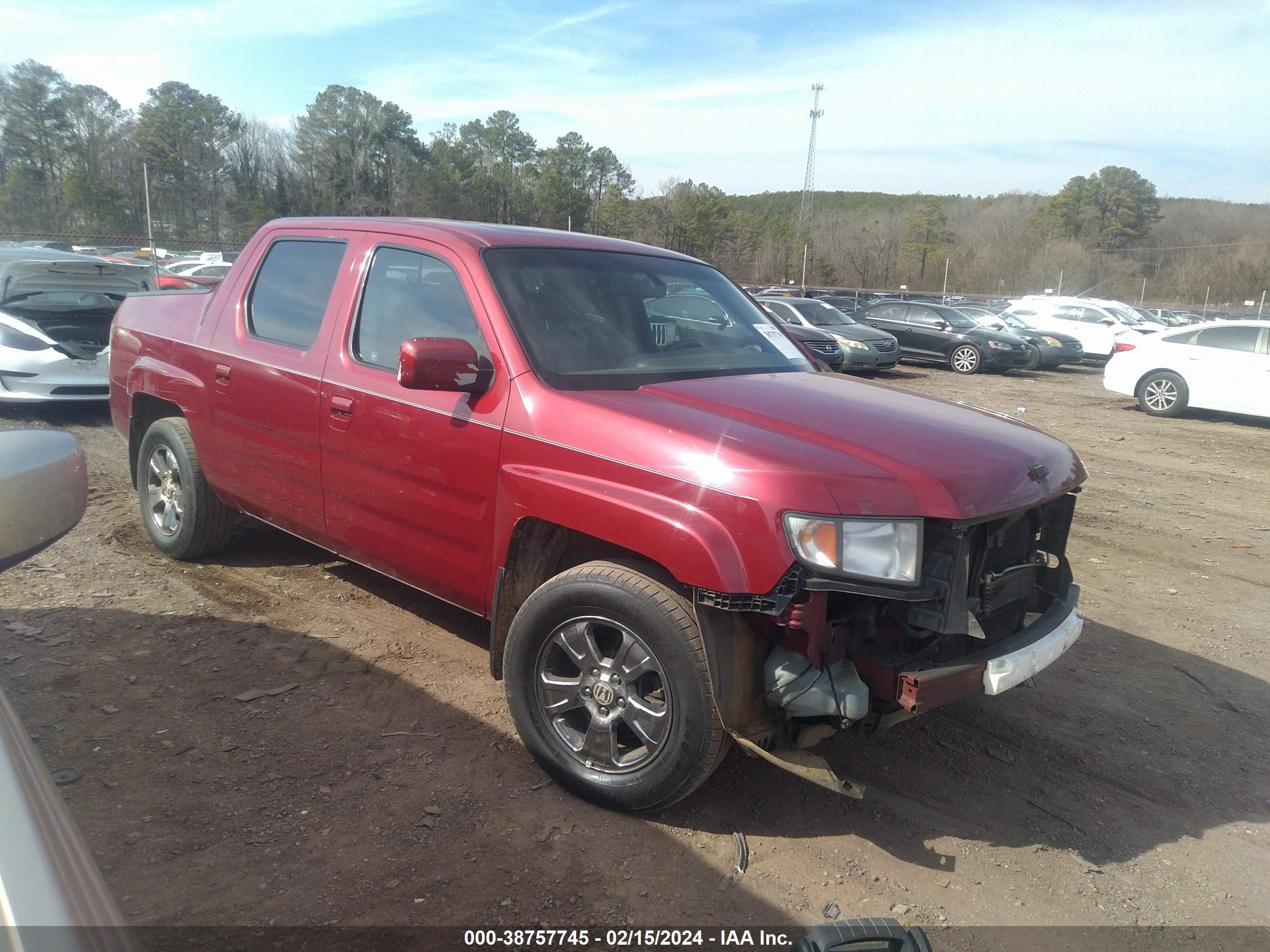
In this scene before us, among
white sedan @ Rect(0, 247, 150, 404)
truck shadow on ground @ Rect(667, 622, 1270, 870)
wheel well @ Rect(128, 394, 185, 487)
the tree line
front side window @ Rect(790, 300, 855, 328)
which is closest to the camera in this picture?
truck shadow on ground @ Rect(667, 622, 1270, 870)

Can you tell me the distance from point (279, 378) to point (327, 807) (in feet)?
6.61

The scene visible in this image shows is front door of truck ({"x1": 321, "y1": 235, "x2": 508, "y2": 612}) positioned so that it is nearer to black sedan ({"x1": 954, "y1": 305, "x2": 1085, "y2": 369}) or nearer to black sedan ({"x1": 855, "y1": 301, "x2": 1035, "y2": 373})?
black sedan ({"x1": 855, "y1": 301, "x2": 1035, "y2": 373})

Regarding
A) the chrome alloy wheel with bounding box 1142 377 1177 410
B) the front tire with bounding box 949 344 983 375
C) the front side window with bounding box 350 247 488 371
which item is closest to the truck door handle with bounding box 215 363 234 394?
the front side window with bounding box 350 247 488 371

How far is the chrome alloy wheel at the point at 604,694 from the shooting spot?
2.89m

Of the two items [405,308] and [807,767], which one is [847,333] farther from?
[807,767]

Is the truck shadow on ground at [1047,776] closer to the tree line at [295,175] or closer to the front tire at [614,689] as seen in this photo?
the front tire at [614,689]

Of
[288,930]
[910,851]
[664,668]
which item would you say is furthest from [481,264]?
[910,851]

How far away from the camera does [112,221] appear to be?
28.4 meters

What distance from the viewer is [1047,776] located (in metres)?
3.46

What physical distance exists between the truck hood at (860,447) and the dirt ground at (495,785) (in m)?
1.17

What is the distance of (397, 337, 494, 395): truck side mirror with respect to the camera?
123 inches

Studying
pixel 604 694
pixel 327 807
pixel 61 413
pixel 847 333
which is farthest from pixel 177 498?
pixel 847 333

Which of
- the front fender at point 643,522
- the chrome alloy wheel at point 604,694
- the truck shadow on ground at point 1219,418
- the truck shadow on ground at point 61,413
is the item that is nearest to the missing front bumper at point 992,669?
the front fender at point 643,522

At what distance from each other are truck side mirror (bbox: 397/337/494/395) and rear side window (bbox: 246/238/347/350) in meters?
1.11
